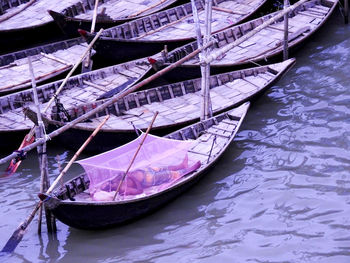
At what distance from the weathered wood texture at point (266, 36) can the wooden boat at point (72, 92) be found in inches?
44.9

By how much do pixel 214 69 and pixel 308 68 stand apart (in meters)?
2.65

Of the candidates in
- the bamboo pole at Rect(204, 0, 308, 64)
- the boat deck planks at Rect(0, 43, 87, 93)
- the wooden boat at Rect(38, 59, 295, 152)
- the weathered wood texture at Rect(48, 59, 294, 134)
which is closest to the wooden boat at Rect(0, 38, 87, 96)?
the boat deck planks at Rect(0, 43, 87, 93)

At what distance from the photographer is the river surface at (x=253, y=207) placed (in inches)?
387

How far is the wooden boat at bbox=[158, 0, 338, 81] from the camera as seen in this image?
1445 centimetres

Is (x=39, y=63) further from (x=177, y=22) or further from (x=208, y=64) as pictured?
(x=208, y=64)

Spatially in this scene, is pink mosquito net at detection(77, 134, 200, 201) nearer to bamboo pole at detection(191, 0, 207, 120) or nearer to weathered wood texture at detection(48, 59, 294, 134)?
weathered wood texture at detection(48, 59, 294, 134)

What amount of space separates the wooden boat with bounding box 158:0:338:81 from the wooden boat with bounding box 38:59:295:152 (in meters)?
0.35

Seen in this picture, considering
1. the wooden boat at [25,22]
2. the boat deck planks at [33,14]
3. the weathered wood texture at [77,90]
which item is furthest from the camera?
the boat deck planks at [33,14]

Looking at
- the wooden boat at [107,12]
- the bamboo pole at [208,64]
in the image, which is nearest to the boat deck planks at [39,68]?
the wooden boat at [107,12]

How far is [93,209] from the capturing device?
1002 centimetres

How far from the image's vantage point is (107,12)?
59.1 feet

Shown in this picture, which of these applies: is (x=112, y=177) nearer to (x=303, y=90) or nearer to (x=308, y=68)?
(x=303, y=90)

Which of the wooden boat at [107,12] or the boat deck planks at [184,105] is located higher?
the wooden boat at [107,12]

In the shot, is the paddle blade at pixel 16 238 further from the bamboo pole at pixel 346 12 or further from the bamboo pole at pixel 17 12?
the bamboo pole at pixel 346 12
